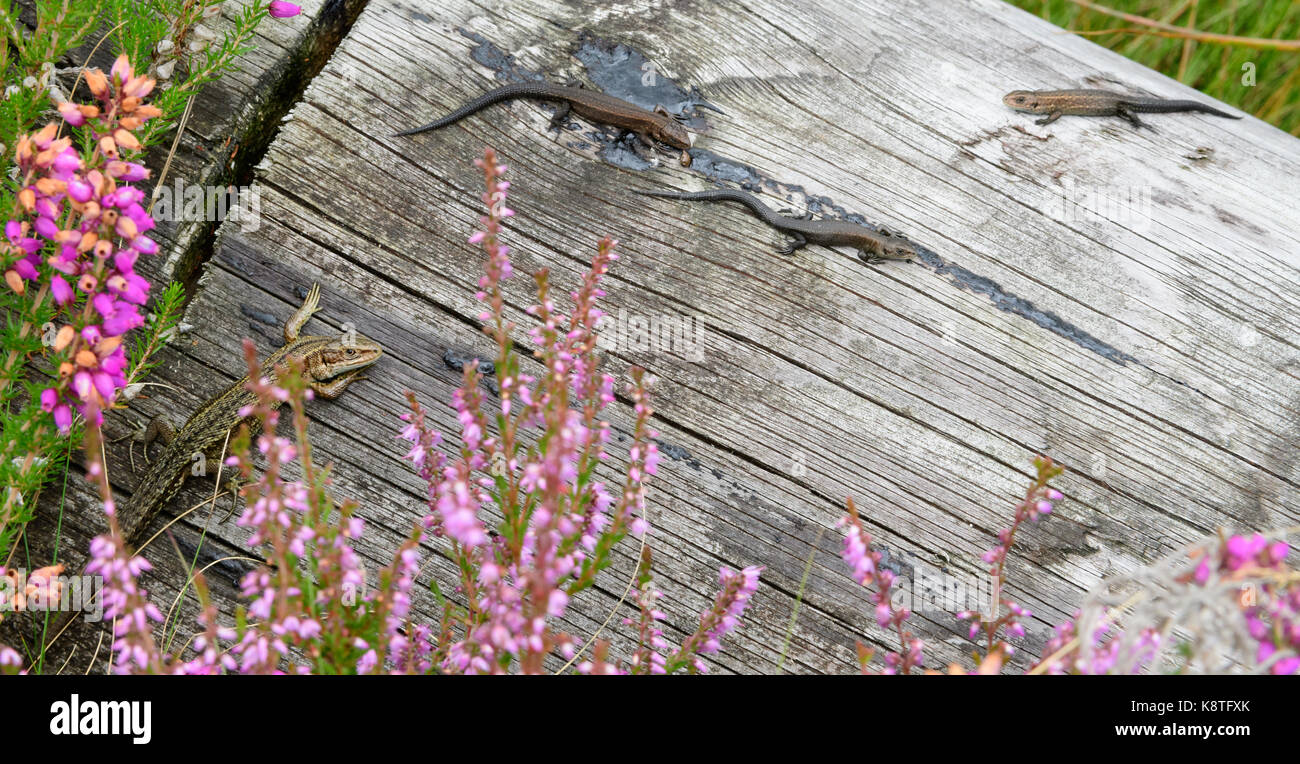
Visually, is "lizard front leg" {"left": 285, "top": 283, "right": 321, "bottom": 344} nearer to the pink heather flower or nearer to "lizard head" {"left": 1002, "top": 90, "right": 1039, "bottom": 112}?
the pink heather flower

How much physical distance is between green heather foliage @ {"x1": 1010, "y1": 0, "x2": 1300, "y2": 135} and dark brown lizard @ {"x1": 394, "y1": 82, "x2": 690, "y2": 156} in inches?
136

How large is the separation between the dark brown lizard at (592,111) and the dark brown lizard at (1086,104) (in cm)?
158

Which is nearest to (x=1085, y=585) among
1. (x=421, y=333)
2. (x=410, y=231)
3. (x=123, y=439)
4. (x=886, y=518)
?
(x=886, y=518)

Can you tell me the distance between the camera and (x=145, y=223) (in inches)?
99.5

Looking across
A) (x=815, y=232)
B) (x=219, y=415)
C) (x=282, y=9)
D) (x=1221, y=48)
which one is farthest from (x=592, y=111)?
(x=1221, y=48)

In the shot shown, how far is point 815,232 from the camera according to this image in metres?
3.63

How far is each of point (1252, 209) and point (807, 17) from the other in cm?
212

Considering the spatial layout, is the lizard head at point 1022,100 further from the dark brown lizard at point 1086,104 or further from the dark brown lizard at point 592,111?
the dark brown lizard at point 592,111

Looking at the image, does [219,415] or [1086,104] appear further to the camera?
[1086,104]

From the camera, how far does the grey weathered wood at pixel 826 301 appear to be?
323 centimetres

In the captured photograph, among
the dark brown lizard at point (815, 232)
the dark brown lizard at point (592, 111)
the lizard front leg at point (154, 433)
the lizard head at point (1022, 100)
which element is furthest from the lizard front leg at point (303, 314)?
the lizard head at point (1022, 100)

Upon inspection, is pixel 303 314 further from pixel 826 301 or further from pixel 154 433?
pixel 826 301

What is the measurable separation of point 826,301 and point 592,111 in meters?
1.26
